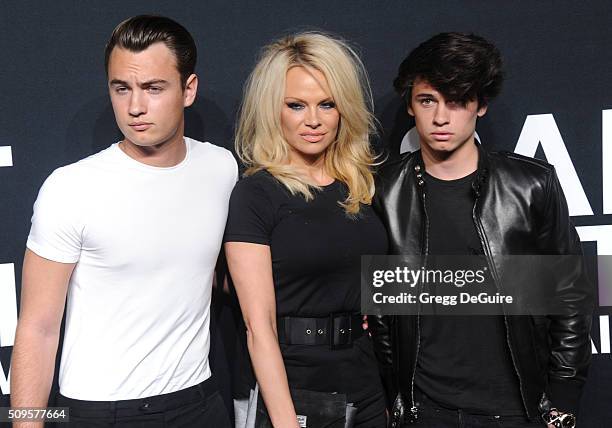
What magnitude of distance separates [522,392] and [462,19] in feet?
4.05

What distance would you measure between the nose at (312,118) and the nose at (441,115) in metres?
0.32

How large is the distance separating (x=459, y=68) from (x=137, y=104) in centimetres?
86

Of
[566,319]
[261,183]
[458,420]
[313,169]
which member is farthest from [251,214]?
[566,319]

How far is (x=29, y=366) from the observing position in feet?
6.67

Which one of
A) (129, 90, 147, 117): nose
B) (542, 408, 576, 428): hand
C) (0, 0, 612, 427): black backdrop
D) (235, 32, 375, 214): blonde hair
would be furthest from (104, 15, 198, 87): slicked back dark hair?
(542, 408, 576, 428): hand

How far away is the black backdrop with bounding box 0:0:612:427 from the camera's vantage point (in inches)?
101

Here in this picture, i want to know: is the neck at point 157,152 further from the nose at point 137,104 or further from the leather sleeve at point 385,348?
the leather sleeve at point 385,348

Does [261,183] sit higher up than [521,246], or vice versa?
[261,183]

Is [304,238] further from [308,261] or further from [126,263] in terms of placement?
[126,263]

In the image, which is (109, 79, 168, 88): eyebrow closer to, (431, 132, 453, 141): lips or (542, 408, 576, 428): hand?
(431, 132, 453, 141): lips

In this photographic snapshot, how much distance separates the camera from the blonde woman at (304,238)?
81.8 inches

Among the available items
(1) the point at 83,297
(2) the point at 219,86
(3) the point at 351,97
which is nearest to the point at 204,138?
(2) the point at 219,86

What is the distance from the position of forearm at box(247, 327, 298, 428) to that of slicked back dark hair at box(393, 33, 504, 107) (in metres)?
0.81

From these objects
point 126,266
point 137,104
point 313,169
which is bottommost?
point 126,266
